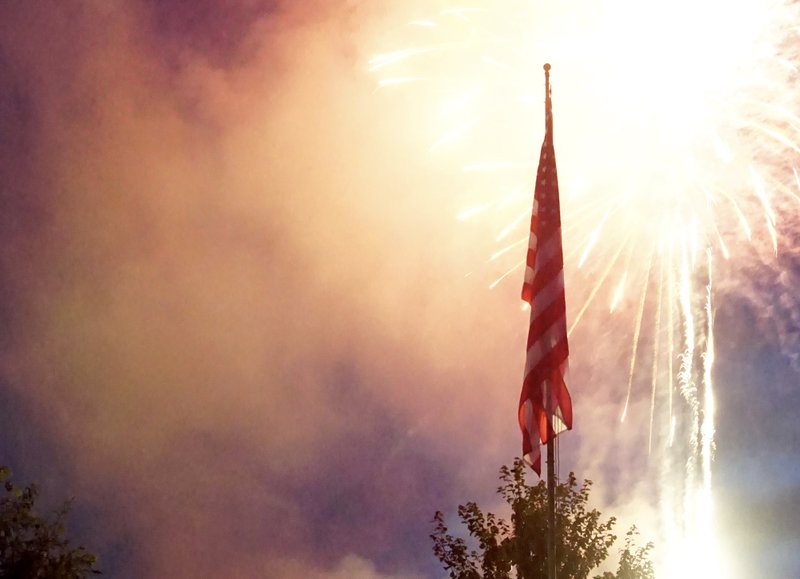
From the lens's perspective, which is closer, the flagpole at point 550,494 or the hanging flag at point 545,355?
the flagpole at point 550,494

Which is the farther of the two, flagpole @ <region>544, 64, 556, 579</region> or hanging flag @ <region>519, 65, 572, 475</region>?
hanging flag @ <region>519, 65, 572, 475</region>

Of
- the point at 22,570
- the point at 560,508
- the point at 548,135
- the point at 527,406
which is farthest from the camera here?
the point at 560,508

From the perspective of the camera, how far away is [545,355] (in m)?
14.8

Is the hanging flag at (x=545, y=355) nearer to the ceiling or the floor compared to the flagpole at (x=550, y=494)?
nearer to the ceiling

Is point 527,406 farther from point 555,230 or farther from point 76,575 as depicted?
point 76,575

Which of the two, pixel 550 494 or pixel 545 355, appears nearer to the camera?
pixel 550 494

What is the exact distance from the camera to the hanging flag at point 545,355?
1469 centimetres

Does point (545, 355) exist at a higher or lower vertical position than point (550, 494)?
higher

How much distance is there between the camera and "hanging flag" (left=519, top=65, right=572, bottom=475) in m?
14.7

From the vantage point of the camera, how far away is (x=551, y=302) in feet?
49.2

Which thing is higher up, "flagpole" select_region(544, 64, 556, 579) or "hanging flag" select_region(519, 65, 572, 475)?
"hanging flag" select_region(519, 65, 572, 475)

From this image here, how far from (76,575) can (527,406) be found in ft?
72.7

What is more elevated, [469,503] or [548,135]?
[469,503]

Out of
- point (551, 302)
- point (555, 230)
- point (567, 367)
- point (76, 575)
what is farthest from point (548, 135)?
point (76, 575)
